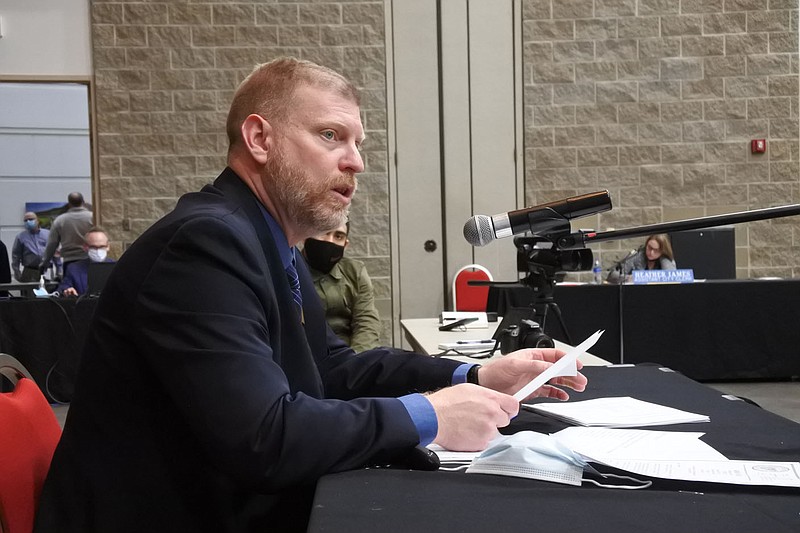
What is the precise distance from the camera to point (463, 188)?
744cm

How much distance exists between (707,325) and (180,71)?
4.95 meters

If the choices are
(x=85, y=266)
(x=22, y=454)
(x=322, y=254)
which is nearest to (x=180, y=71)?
(x=85, y=266)

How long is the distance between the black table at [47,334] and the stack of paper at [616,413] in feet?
15.1

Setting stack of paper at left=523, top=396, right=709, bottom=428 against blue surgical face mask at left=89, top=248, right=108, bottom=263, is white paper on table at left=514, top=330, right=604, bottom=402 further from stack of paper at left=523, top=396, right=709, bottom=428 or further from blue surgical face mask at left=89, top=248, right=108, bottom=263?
blue surgical face mask at left=89, top=248, right=108, bottom=263

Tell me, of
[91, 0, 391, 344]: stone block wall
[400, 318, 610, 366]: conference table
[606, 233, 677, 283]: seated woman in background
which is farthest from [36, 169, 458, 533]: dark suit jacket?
[91, 0, 391, 344]: stone block wall

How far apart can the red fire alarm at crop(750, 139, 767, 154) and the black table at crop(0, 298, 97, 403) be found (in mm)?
5923

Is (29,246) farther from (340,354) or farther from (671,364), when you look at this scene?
(340,354)

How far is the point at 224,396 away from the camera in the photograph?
1017mm

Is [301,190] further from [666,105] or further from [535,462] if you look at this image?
[666,105]

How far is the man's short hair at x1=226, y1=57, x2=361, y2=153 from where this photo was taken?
137 centimetres

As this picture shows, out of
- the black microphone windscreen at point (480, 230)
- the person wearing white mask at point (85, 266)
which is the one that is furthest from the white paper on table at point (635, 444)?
the person wearing white mask at point (85, 266)

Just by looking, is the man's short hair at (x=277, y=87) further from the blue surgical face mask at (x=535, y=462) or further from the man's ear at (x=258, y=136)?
the blue surgical face mask at (x=535, y=462)

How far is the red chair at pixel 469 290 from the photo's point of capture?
6.61m

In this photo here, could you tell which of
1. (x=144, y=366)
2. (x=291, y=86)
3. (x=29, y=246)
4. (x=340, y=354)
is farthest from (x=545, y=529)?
(x=29, y=246)
